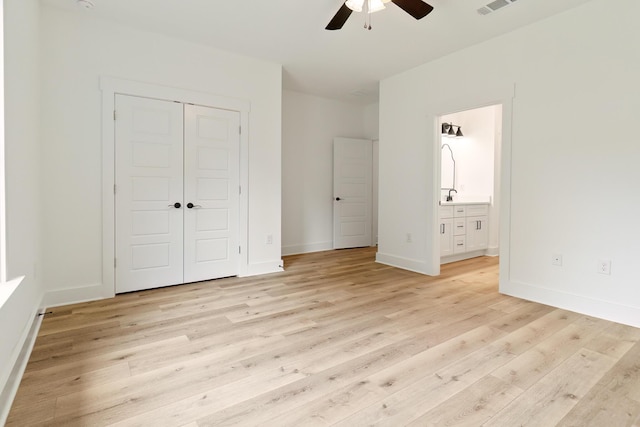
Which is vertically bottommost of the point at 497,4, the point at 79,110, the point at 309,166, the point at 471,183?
the point at 471,183

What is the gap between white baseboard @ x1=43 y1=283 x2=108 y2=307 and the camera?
2996mm

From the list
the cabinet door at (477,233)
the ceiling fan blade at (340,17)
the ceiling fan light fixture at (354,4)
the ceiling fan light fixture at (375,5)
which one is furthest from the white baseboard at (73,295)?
the cabinet door at (477,233)

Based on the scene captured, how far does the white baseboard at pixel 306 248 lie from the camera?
18.4 feet

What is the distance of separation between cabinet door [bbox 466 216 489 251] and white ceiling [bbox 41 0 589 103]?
8.56 ft

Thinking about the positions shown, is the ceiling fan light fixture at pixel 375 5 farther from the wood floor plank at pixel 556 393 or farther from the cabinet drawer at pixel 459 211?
the cabinet drawer at pixel 459 211

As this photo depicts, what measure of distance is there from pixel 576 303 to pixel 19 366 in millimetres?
4206

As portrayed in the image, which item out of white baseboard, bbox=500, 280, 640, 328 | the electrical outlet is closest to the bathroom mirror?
white baseboard, bbox=500, 280, 640, 328

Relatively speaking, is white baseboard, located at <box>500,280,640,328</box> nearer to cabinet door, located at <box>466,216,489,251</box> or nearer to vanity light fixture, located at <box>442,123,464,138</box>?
cabinet door, located at <box>466,216,489,251</box>

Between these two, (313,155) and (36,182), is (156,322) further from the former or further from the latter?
(313,155)

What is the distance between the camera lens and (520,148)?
3.27m

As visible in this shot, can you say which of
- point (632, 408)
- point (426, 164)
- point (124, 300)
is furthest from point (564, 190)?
point (124, 300)

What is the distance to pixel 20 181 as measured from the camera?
7.18 ft

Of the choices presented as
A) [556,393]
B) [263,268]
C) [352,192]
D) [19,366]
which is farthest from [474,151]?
[19,366]

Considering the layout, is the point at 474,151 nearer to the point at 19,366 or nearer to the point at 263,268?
the point at 263,268
